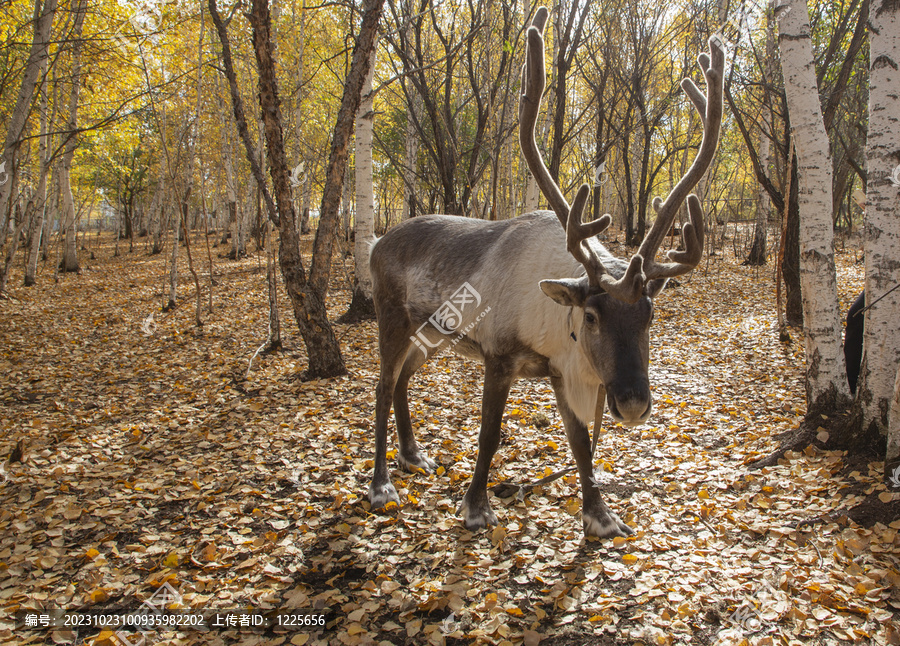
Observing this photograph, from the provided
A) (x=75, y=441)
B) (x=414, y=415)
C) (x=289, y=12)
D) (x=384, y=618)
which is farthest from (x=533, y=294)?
(x=289, y=12)

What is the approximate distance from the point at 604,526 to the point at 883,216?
303 centimetres

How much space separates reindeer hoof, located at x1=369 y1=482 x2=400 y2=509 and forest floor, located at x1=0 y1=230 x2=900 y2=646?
83mm

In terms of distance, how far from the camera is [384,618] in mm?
2746

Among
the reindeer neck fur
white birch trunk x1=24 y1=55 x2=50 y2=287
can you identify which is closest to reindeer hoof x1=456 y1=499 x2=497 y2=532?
the reindeer neck fur


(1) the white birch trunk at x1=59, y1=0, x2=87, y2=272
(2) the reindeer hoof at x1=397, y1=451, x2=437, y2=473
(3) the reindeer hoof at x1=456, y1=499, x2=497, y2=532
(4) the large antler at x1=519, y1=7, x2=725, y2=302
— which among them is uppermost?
(1) the white birch trunk at x1=59, y1=0, x2=87, y2=272

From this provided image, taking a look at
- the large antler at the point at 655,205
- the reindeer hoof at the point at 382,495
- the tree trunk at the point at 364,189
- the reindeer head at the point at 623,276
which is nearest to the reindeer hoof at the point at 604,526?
the reindeer head at the point at 623,276

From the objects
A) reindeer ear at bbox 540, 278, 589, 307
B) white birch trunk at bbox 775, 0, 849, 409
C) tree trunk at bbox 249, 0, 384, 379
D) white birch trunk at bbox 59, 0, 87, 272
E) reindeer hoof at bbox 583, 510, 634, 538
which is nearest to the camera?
reindeer ear at bbox 540, 278, 589, 307

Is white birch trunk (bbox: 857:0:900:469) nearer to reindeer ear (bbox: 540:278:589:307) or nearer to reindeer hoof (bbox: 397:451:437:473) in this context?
reindeer ear (bbox: 540:278:589:307)

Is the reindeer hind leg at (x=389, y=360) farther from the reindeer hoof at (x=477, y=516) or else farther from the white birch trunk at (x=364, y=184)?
the white birch trunk at (x=364, y=184)

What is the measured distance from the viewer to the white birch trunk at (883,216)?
3500 millimetres

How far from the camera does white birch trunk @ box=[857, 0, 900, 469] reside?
350 cm

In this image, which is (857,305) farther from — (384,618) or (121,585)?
(121,585)

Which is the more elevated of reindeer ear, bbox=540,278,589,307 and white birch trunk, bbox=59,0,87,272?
white birch trunk, bbox=59,0,87,272

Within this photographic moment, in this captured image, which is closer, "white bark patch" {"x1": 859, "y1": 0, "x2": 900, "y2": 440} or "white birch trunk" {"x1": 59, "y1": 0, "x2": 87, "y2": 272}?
"white bark patch" {"x1": 859, "y1": 0, "x2": 900, "y2": 440}
